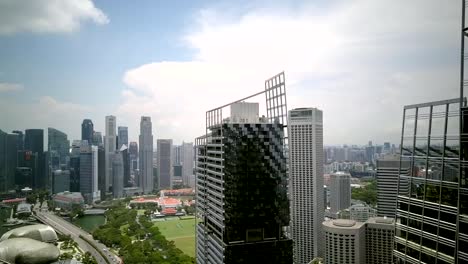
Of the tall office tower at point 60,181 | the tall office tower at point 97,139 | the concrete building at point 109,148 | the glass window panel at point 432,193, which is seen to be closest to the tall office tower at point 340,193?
the concrete building at point 109,148

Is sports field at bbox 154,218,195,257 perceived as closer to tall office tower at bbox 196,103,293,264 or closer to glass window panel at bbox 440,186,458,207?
tall office tower at bbox 196,103,293,264

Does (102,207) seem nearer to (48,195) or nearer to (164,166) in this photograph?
(48,195)

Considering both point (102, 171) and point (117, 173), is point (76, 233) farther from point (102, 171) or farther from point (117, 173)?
point (117, 173)

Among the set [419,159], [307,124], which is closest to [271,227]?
[419,159]

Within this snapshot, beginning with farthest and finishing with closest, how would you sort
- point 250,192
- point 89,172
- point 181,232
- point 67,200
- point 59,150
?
point 89,172, point 67,200, point 181,232, point 59,150, point 250,192

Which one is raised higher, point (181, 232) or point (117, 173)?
point (117, 173)

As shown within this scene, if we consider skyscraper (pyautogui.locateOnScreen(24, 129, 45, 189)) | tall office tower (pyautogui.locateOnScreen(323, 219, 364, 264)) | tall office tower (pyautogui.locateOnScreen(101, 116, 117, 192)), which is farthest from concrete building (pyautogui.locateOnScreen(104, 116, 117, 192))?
tall office tower (pyautogui.locateOnScreen(323, 219, 364, 264))

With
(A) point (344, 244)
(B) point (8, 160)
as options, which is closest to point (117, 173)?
(B) point (8, 160)
